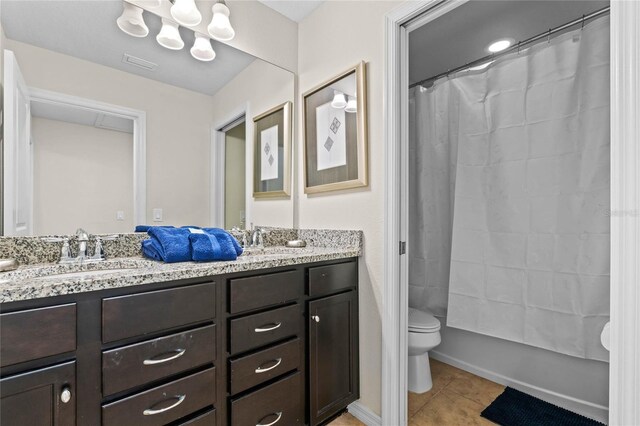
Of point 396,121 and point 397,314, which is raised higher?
point 396,121

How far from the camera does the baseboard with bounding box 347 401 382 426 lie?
1604 mm

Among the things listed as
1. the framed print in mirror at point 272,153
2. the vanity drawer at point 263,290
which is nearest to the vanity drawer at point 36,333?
the vanity drawer at point 263,290

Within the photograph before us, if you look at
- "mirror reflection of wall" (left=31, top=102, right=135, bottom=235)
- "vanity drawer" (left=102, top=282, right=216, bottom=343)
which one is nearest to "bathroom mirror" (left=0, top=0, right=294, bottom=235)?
"mirror reflection of wall" (left=31, top=102, right=135, bottom=235)

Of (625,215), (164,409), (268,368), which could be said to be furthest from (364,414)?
(625,215)

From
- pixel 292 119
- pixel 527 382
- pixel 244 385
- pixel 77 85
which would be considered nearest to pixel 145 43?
pixel 77 85

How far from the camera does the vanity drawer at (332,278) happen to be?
1.45 meters

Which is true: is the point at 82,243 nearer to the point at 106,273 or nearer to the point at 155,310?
the point at 106,273

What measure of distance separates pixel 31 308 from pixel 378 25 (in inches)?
70.1

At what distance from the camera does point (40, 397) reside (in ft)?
2.66

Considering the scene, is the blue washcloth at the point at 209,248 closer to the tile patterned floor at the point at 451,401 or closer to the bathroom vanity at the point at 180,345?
the bathroom vanity at the point at 180,345

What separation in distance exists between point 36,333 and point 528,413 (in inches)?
87.9

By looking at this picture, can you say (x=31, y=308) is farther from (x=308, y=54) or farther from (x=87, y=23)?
(x=308, y=54)

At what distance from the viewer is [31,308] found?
0.81 m

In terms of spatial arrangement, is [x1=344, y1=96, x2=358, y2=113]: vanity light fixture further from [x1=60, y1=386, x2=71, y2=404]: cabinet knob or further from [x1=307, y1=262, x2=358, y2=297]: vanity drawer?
[x1=60, y1=386, x2=71, y2=404]: cabinet knob
